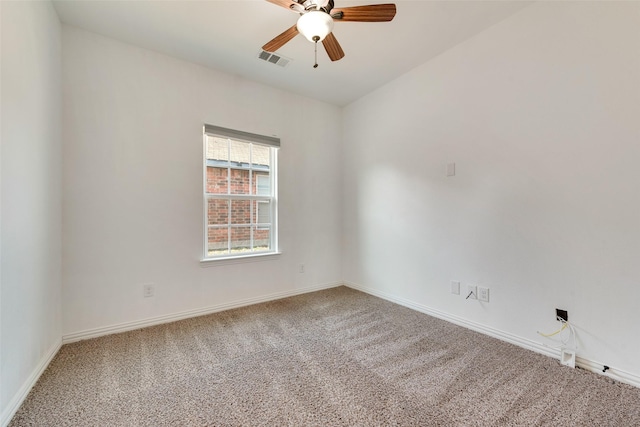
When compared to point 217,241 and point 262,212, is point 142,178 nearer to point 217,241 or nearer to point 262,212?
point 217,241

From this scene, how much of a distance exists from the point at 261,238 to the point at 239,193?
24.3 inches

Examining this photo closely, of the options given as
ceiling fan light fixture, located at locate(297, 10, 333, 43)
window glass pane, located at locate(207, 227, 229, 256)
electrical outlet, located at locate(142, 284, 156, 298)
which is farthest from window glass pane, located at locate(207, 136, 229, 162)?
ceiling fan light fixture, located at locate(297, 10, 333, 43)

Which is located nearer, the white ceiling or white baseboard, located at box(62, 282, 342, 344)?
the white ceiling

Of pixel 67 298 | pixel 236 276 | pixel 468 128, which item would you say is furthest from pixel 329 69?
pixel 67 298

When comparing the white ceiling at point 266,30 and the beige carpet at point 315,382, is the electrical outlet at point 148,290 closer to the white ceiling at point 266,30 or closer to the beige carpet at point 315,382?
the beige carpet at point 315,382

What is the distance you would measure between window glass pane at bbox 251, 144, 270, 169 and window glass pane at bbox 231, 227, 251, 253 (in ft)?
2.59

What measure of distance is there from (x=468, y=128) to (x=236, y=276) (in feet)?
9.38

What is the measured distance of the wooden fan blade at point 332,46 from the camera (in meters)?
1.86

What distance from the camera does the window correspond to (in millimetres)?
2914

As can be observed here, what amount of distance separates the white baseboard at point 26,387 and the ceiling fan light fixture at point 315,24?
8.72ft

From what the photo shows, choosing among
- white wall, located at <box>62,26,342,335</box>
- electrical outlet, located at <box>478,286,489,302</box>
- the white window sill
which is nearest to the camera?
white wall, located at <box>62,26,342,335</box>

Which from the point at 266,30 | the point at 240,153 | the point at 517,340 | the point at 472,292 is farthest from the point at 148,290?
the point at 517,340

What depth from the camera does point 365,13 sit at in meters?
1.64

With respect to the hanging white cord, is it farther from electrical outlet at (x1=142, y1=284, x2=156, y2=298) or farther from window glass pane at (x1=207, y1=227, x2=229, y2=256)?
electrical outlet at (x1=142, y1=284, x2=156, y2=298)
